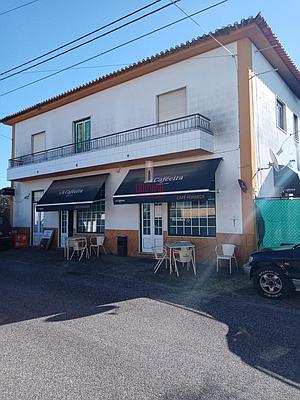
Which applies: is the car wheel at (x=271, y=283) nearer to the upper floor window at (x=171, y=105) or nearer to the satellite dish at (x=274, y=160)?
the satellite dish at (x=274, y=160)

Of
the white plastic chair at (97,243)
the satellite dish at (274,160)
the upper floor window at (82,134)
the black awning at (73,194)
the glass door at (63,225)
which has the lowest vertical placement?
the white plastic chair at (97,243)

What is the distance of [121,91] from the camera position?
1378cm

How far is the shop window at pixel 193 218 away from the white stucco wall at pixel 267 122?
1.86m

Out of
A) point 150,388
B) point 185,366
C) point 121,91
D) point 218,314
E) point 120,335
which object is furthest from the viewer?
point 121,91

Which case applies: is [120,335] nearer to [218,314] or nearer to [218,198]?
[218,314]

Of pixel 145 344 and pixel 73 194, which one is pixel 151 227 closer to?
pixel 73 194

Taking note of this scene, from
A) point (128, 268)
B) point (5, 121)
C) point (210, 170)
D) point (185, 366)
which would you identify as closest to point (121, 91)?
point (210, 170)

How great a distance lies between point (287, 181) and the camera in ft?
41.5

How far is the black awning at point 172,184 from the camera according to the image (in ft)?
34.1

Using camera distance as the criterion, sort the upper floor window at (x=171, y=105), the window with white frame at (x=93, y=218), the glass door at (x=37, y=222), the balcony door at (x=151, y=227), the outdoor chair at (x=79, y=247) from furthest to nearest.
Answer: the glass door at (x=37, y=222) < the window with white frame at (x=93, y=218) < the outdoor chair at (x=79, y=247) < the balcony door at (x=151, y=227) < the upper floor window at (x=171, y=105)

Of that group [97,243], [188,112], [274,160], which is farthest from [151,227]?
[274,160]

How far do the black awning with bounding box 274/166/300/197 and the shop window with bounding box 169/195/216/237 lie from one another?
3215mm

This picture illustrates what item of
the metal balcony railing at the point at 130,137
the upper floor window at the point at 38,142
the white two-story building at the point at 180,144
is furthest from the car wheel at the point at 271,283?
the upper floor window at the point at 38,142

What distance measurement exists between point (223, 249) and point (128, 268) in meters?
3.30
